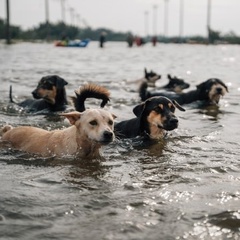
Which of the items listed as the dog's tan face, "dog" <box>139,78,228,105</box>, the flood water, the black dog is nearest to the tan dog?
the flood water

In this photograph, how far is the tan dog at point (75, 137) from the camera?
239 inches

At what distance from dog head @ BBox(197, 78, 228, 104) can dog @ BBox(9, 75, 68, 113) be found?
4.04 meters

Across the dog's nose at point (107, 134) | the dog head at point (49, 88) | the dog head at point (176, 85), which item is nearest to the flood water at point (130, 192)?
the dog's nose at point (107, 134)

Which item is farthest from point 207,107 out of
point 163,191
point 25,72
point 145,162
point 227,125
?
point 25,72

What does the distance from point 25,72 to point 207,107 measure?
12104 mm

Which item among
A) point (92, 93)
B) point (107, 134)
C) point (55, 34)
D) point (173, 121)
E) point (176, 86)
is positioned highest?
point (55, 34)

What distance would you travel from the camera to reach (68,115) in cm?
623

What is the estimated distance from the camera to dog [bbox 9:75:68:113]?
10766 millimetres

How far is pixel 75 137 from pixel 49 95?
4.64 m

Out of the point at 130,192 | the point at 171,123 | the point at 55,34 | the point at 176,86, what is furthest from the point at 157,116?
the point at 55,34

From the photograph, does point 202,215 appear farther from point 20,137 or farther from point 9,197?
point 20,137

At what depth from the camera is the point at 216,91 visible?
41.4 feet

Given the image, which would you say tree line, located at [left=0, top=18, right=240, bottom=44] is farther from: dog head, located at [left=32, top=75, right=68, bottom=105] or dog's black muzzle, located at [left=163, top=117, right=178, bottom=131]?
dog's black muzzle, located at [left=163, top=117, right=178, bottom=131]

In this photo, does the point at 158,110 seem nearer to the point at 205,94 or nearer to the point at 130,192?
the point at 130,192
